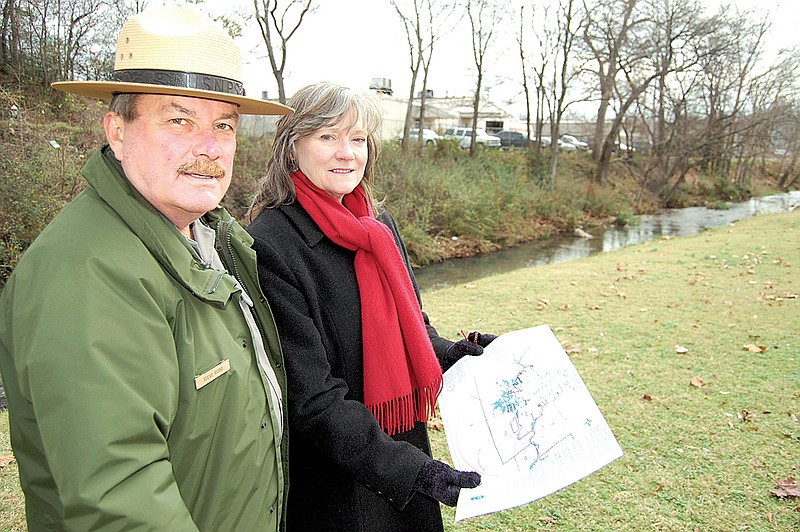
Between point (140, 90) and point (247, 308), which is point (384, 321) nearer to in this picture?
point (247, 308)

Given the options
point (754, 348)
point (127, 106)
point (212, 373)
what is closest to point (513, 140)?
point (754, 348)

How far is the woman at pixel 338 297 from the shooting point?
194 cm

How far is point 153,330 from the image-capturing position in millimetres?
1208

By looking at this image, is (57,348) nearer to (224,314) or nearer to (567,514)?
(224,314)

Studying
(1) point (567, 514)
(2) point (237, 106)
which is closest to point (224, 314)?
(2) point (237, 106)

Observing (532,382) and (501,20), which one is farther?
(501,20)

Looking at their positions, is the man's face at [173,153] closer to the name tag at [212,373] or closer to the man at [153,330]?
the man at [153,330]

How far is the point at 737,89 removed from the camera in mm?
32719

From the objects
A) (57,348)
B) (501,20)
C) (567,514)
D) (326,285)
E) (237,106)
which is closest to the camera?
(57,348)

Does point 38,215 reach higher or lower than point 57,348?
lower

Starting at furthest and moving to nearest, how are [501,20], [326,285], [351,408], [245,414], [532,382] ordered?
[501,20] < [532,382] < [326,285] < [351,408] < [245,414]

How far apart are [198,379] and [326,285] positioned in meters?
0.81

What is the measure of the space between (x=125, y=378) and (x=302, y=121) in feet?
4.10

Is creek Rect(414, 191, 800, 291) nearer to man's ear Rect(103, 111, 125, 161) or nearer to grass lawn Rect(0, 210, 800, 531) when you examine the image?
grass lawn Rect(0, 210, 800, 531)
